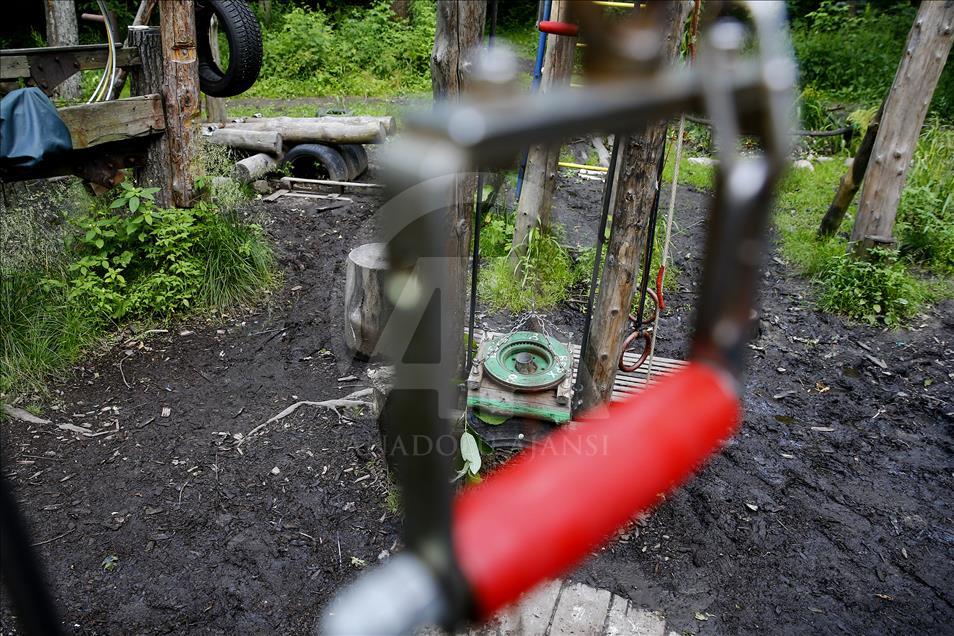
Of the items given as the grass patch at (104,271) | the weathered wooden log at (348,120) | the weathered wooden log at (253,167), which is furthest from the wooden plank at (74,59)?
the weathered wooden log at (348,120)

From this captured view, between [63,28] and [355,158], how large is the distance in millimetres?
4559

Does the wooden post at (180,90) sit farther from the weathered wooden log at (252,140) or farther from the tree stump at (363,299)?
the weathered wooden log at (252,140)

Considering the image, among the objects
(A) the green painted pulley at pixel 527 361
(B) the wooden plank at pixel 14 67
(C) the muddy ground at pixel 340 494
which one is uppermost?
(B) the wooden plank at pixel 14 67

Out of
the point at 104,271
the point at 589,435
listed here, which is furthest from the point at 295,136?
the point at 589,435

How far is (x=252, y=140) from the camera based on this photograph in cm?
722

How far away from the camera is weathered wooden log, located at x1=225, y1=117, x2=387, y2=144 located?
7312 millimetres

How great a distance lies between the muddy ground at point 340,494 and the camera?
2.68 metres

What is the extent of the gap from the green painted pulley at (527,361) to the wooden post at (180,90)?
273 cm

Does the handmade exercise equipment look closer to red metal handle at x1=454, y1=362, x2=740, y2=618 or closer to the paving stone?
red metal handle at x1=454, y1=362, x2=740, y2=618

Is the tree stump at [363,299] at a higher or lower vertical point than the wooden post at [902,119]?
lower

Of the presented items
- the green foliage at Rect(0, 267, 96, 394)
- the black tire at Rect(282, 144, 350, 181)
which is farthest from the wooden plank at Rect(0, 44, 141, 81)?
the black tire at Rect(282, 144, 350, 181)

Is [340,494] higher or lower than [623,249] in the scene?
lower

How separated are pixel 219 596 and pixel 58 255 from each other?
114 inches

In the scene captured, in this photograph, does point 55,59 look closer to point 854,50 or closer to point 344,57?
point 344,57
